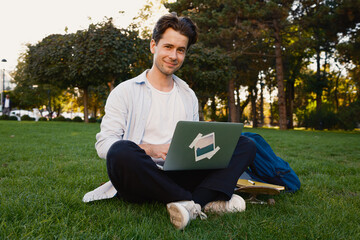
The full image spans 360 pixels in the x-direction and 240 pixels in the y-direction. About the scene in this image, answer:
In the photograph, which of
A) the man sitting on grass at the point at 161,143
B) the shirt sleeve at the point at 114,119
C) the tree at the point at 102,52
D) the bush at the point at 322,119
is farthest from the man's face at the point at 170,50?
the bush at the point at 322,119

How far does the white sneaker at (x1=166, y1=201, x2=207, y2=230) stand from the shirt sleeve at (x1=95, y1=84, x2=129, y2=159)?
0.71 meters

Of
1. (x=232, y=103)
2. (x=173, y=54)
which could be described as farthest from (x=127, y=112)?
(x=232, y=103)

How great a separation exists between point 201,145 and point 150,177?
0.43 meters

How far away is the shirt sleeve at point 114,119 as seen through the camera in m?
2.38

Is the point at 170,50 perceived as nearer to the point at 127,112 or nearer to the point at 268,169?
the point at 127,112

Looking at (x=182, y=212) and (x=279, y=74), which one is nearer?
(x=182, y=212)

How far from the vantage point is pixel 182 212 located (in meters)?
2.02

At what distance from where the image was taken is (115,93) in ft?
8.35

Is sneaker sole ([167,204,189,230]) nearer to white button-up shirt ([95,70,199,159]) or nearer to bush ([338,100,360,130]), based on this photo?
white button-up shirt ([95,70,199,159])

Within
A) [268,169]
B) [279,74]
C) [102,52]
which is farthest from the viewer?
[279,74]

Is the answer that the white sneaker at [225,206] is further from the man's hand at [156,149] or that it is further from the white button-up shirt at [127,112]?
the white button-up shirt at [127,112]

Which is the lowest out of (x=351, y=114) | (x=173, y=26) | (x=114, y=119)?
(x=114, y=119)

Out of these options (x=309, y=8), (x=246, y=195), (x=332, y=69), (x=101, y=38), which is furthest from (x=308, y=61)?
(x=246, y=195)

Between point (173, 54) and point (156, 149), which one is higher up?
point (173, 54)
